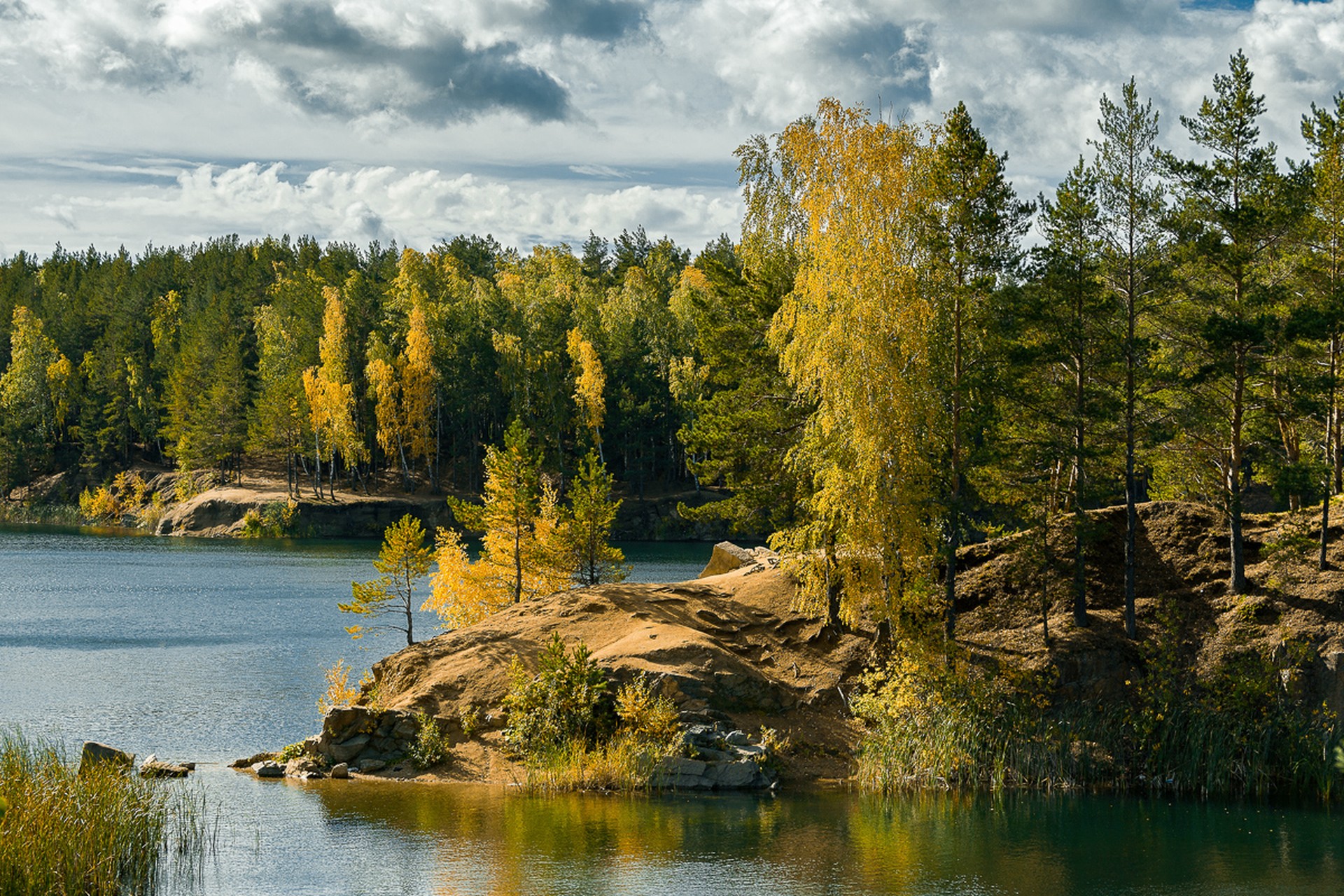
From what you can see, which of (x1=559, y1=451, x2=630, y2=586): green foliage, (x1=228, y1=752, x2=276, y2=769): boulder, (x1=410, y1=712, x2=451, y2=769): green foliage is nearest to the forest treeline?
(x1=559, y1=451, x2=630, y2=586): green foliage

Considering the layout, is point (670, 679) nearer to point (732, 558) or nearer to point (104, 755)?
point (732, 558)

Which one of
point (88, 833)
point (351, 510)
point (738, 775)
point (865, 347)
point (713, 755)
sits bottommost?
point (738, 775)

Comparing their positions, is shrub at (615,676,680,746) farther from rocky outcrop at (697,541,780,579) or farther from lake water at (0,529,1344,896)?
rocky outcrop at (697,541,780,579)

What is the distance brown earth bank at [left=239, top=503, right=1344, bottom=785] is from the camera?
31.1 meters

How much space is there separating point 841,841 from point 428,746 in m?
11.6

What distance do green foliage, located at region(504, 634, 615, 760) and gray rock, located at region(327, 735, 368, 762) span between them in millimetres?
3679

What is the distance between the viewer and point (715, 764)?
29.6m

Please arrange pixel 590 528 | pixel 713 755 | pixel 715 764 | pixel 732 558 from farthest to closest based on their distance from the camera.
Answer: pixel 732 558, pixel 590 528, pixel 713 755, pixel 715 764

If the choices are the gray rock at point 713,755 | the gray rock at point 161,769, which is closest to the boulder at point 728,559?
the gray rock at point 713,755

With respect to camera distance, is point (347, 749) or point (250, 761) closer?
point (347, 749)

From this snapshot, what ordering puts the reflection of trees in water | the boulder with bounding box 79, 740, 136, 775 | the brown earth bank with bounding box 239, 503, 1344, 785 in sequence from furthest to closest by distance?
the brown earth bank with bounding box 239, 503, 1344, 785 < the boulder with bounding box 79, 740, 136, 775 < the reflection of trees in water

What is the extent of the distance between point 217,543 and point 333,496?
12084 millimetres

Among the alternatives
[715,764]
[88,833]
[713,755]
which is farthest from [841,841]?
[88,833]

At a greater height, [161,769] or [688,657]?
[688,657]
